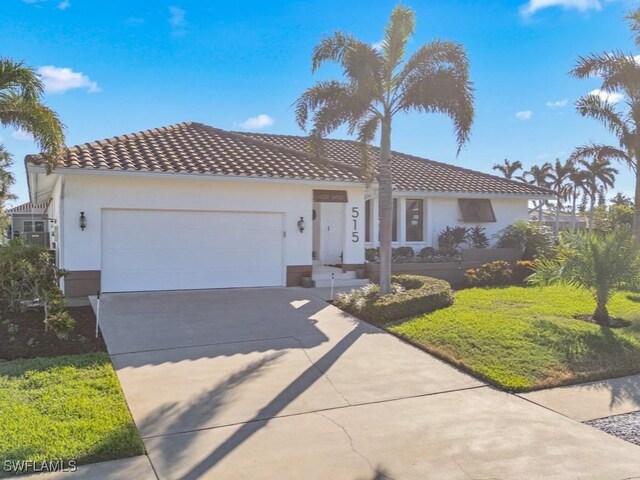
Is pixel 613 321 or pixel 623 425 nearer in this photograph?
pixel 623 425

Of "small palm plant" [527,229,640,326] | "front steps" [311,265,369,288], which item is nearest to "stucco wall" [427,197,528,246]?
"front steps" [311,265,369,288]

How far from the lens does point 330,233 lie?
51.4 feet

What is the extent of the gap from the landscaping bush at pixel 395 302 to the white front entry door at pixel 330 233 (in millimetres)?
4205

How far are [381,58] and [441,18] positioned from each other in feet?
6.11

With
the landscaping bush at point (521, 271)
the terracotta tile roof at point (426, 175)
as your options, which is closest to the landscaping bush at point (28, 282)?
the terracotta tile roof at point (426, 175)

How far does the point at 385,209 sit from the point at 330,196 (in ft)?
11.1

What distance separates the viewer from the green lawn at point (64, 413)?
13.6 feet

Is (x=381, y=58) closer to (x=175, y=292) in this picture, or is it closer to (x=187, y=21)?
(x=187, y=21)

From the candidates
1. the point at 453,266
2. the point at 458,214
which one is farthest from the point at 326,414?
the point at 458,214

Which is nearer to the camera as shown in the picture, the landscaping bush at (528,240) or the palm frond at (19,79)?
the palm frond at (19,79)

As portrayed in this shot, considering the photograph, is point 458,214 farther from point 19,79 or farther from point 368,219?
point 19,79

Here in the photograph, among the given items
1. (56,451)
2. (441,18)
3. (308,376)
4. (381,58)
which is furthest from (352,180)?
(56,451)

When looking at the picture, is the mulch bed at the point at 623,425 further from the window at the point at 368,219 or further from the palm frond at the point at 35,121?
the window at the point at 368,219

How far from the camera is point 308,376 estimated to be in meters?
6.33
